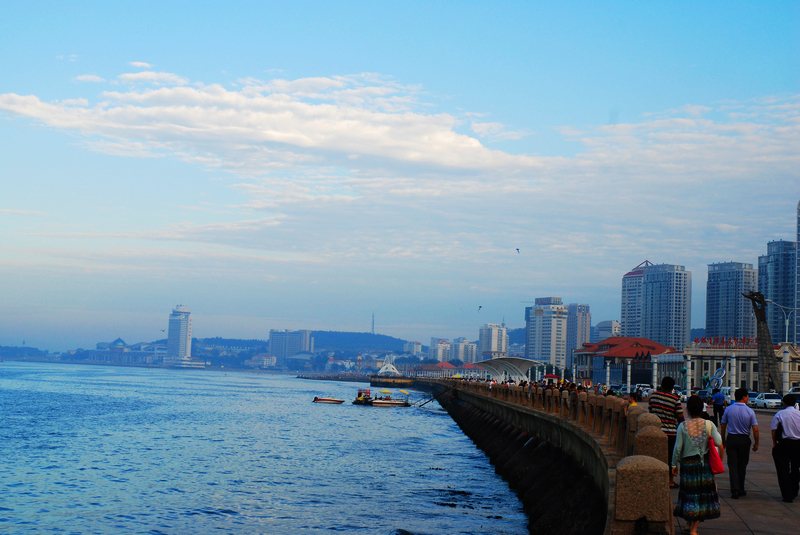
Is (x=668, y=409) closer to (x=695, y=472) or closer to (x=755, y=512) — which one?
(x=755, y=512)

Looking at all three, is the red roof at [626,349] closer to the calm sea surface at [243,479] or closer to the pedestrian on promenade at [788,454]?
the calm sea surface at [243,479]

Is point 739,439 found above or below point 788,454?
above

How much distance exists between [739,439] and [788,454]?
745 mm

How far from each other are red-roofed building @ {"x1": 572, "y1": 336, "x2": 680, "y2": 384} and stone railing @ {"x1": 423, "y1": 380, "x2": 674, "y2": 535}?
85.6 m

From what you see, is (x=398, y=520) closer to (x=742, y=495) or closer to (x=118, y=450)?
(x=742, y=495)

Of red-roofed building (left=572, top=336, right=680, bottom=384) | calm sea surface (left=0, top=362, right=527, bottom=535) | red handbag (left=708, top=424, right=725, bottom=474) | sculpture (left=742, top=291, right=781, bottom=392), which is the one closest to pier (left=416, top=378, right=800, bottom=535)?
red handbag (left=708, top=424, right=725, bottom=474)

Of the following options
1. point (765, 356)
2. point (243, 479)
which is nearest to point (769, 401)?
point (765, 356)

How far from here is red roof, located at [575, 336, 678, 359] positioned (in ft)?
435

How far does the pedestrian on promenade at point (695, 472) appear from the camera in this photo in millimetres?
9438

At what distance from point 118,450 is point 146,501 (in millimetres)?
16915

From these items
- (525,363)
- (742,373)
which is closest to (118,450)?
(525,363)

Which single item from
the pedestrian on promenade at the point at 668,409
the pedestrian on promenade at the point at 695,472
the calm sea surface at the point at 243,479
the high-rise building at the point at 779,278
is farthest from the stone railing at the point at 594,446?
the high-rise building at the point at 779,278

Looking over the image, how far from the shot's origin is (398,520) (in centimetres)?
2319

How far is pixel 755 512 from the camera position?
11.3 meters
